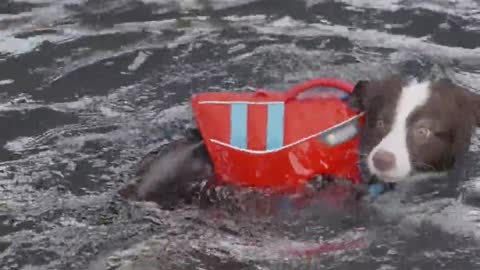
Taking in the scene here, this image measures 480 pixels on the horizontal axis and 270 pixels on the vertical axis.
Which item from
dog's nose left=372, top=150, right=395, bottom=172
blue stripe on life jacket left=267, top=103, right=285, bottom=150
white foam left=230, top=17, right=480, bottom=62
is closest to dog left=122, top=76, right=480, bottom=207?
dog's nose left=372, top=150, right=395, bottom=172

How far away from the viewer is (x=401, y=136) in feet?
17.5

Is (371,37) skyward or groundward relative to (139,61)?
skyward

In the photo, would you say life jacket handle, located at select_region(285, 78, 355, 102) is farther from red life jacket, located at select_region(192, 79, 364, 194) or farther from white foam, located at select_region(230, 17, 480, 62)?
white foam, located at select_region(230, 17, 480, 62)

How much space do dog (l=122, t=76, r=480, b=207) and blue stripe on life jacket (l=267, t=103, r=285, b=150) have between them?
0.41 m

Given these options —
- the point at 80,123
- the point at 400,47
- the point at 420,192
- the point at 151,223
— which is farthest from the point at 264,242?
the point at 400,47

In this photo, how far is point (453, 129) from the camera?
5.47 m

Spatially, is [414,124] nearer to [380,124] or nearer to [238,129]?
[380,124]

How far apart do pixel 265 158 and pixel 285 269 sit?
72 cm

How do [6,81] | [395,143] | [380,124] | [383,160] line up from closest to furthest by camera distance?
[383,160], [395,143], [380,124], [6,81]

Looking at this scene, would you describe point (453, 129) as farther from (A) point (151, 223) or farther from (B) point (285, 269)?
(A) point (151, 223)

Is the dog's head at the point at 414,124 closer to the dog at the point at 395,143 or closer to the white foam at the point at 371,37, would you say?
the dog at the point at 395,143

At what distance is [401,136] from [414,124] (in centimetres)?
12

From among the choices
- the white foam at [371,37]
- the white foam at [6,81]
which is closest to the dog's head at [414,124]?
the white foam at [371,37]

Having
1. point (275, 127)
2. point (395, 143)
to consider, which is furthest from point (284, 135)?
point (395, 143)
